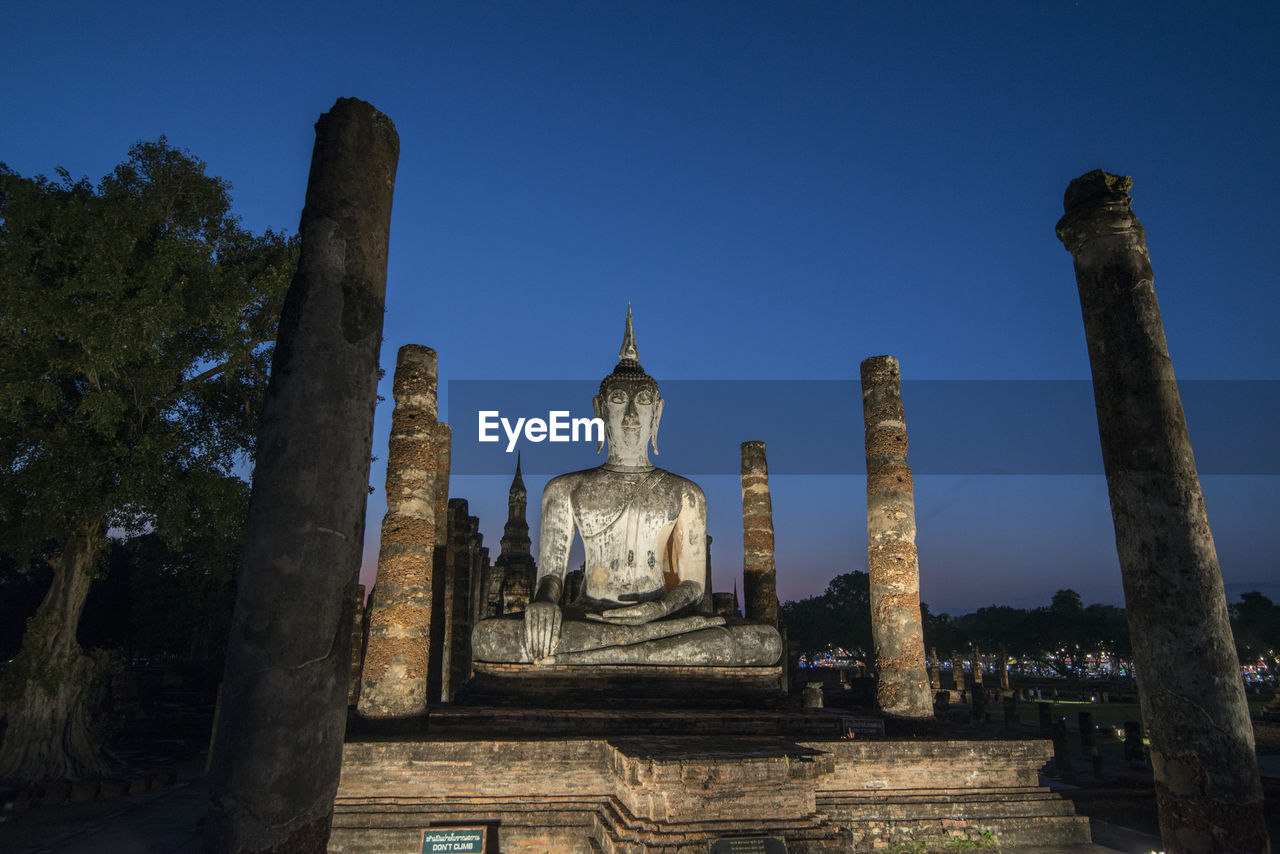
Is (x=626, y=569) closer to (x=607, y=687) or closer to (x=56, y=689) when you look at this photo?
(x=607, y=687)

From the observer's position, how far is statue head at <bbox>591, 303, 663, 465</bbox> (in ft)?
27.3

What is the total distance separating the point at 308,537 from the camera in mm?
3596

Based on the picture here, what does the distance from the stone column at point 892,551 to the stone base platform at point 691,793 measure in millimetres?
3744

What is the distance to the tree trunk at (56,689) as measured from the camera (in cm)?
1125

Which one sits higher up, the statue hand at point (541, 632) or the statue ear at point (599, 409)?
the statue ear at point (599, 409)

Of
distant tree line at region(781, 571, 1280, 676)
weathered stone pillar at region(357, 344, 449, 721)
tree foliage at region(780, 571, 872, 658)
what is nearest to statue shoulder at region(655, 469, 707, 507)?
weathered stone pillar at region(357, 344, 449, 721)

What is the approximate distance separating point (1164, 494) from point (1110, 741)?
2074 centimetres

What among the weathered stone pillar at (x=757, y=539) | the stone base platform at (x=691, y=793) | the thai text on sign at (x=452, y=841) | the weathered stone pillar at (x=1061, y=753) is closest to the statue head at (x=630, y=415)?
the stone base platform at (x=691, y=793)

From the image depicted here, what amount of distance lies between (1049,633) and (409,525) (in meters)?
65.8

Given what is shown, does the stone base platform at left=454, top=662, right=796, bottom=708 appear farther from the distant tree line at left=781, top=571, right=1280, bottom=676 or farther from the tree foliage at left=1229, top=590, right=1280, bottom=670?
the tree foliage at left=1229, top=590, right=1280, bottom=670

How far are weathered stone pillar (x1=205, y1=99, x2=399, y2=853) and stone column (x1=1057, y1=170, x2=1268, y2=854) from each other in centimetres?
500

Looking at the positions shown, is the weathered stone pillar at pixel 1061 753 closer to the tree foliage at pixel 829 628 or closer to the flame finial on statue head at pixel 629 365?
→ the flame finial on statue head at pixel 629 365

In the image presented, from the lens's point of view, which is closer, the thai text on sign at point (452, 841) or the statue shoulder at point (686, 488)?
the thai text on sign at point (452, 841)

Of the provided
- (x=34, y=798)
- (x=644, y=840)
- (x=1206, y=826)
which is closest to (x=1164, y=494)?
(x=1206, y=826)
